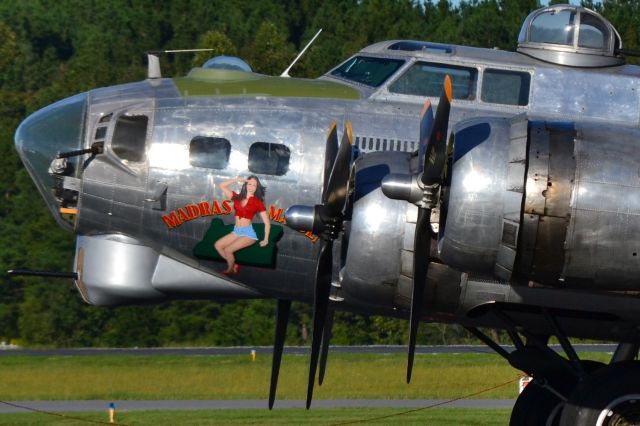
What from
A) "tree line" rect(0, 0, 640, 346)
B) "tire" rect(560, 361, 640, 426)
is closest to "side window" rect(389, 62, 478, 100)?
"tire" rect(560, 361, 640, 426)

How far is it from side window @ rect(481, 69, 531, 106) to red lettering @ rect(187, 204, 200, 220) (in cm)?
434

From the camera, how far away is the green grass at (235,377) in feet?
125

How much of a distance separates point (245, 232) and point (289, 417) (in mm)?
14234

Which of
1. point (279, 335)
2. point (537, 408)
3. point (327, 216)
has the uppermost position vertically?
point (327, 216)

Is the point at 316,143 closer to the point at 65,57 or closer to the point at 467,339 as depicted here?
the point at 467,339

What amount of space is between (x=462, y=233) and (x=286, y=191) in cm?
425

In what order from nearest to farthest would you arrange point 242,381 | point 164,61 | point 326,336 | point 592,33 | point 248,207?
→ point 248,207
point 592,33
point 326,336
point 242,381
point 164,61

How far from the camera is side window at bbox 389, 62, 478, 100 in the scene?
1880cm

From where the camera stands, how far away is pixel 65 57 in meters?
134

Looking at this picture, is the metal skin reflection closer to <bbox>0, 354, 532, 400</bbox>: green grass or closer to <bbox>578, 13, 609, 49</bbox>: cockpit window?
<bbox>578, 13, 609, 49</bbox>: cockpit window

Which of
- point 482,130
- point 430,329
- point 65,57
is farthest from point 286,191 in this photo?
point 65,57

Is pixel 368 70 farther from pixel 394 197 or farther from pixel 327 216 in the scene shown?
pixel 394 197

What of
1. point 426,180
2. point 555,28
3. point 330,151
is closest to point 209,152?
point 330,151

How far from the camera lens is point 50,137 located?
18.7 meters
